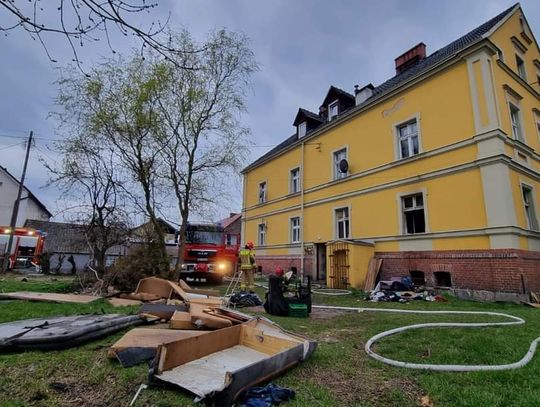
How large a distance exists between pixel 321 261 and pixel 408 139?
704cm

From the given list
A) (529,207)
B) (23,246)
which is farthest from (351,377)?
(23,246)

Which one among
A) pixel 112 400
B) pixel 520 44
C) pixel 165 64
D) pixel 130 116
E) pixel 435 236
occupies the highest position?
pixel 520 44

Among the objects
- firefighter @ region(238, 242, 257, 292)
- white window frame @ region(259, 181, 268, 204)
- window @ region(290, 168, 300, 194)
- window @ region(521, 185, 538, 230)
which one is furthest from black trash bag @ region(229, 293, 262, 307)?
white window frame @ region(259, 181, 268, 204)

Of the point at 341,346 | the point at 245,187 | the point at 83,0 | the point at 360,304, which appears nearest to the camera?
the point at 83,0

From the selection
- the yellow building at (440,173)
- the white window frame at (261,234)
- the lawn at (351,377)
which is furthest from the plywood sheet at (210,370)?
the white window frame at (261,234)

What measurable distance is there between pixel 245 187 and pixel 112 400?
21225mm

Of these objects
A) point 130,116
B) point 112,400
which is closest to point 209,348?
point 112,400

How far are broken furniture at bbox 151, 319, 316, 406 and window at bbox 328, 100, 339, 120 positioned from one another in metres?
14.9

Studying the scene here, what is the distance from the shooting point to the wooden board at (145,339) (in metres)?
3.63

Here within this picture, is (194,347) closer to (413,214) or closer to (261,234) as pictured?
(413,214)

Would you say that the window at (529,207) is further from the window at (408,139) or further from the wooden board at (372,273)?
the wooden board at (372,273)

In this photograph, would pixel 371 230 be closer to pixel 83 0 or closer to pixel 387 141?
pixel 387 141

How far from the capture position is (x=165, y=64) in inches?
435

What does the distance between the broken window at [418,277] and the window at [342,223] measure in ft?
12.2
